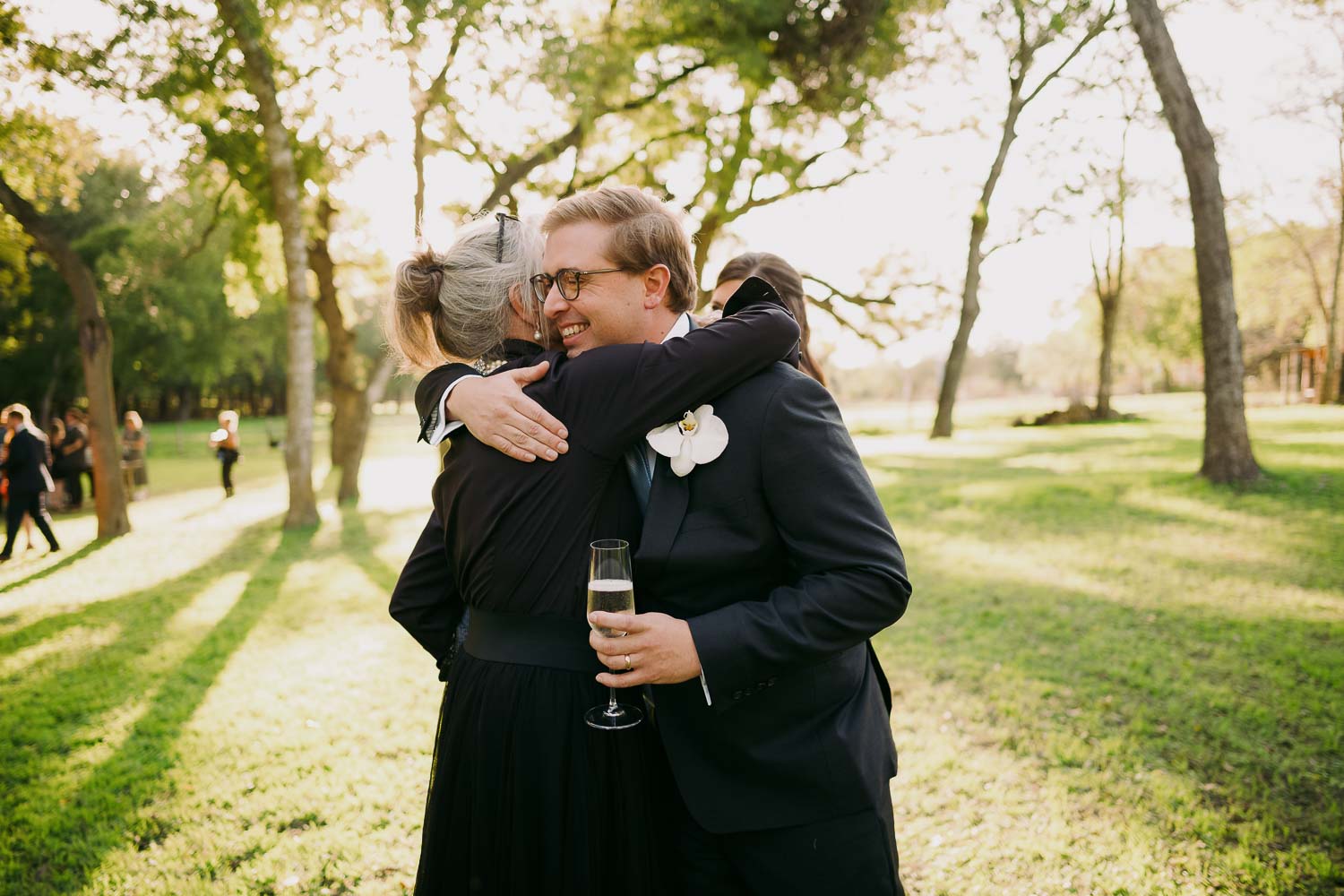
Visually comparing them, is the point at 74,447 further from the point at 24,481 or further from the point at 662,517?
the point at 662,517

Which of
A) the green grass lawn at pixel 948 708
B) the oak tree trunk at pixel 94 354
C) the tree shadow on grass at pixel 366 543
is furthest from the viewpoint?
the oak tree trunk at pixel 94 354

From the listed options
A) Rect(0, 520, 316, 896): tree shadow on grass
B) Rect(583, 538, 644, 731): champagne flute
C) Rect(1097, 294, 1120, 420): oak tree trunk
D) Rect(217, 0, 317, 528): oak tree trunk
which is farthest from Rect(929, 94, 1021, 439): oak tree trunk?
Rect(583, 538, 644, 731): champagne flute

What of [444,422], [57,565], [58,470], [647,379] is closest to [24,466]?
[57,565]

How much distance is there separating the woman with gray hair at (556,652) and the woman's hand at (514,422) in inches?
1.5

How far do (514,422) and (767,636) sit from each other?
76cm

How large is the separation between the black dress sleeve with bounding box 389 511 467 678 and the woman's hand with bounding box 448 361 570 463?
597 millimetres

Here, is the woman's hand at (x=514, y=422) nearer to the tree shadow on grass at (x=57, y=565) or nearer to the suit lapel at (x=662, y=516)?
the suit lapel at (x=662, y=516)

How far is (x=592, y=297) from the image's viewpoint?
2.04 meters

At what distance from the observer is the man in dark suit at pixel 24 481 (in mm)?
11492

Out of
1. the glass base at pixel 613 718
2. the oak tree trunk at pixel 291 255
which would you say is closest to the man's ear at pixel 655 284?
the glass base at pixel 613 718

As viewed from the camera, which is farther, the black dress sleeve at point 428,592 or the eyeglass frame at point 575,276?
the black dress sleeve at point 428,592

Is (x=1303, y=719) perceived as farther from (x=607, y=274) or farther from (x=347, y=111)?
(x=347, y=111)

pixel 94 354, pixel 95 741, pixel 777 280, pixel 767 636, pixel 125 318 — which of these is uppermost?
pixel 125 318

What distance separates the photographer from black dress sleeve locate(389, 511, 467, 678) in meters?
2.33
